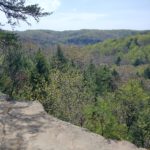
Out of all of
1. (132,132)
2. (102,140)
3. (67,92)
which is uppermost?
(102,140)

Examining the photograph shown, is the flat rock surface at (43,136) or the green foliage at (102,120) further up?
the flat rock surface at (43,136)

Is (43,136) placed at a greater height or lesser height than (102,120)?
greater

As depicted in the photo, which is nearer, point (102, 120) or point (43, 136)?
point (43, 136)

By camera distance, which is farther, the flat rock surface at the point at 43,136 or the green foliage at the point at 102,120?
the green foliage at the point at 102,120

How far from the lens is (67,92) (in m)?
58.8

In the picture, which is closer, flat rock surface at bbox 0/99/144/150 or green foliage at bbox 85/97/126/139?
flat rock surface at bbox 0/99/144/150

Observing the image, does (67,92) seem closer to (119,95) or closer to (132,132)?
(119,95)

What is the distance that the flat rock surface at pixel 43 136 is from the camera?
34.8 feet

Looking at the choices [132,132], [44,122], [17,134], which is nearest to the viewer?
[17,134]

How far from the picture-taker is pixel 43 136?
1125 centimetres

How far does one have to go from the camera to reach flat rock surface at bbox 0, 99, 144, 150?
417 inches

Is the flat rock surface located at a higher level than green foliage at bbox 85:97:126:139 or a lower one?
higher

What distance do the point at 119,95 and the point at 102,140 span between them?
45191mm

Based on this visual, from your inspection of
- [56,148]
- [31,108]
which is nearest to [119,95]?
[31,108]
